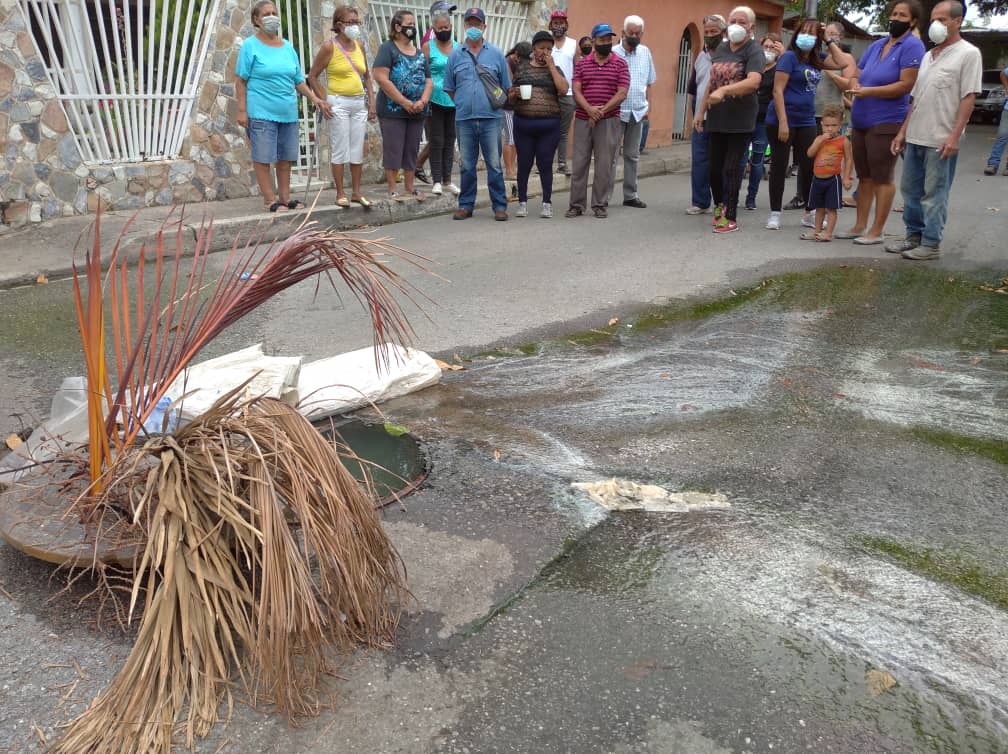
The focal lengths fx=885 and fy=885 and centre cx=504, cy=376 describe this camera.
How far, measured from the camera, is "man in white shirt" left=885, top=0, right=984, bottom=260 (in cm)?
676

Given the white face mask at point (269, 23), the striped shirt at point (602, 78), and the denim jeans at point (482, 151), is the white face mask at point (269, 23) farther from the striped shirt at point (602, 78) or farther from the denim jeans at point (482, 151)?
the striped shirt at point (602, 78)

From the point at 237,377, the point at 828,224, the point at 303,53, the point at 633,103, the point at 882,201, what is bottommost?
the point at 237,377

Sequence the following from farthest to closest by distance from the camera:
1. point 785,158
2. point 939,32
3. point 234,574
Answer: point 785,158, point 939,32, point 234,574

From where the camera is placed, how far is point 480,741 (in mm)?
2166

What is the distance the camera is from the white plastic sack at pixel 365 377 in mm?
4180

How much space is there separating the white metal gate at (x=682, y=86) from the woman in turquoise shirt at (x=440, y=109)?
32.5 ft

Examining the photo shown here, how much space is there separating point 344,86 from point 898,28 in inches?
194

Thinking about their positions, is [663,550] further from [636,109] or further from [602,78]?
[636,109]

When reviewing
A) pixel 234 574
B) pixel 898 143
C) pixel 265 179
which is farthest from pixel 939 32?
pixel 234 574

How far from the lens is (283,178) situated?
8359mm

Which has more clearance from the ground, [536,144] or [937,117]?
[937,117]

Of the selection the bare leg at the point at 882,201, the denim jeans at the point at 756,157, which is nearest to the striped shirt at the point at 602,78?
the denim jeans at the point at 756,157

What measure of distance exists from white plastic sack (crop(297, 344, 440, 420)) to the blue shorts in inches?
170

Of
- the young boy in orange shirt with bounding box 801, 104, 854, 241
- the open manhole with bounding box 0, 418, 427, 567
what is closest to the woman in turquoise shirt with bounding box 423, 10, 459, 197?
the young boy in orange shirt with bounding box 801, 104, 854, 241
